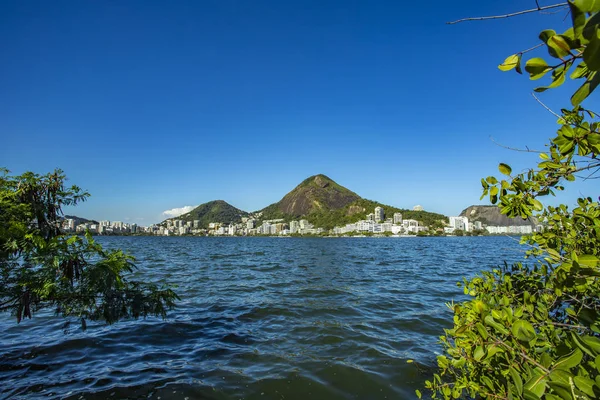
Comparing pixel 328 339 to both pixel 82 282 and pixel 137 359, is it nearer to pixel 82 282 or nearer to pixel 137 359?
pixel 137 359

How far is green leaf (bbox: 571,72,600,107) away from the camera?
0.86 metres

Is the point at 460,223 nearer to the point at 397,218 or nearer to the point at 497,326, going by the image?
the point at 397,218

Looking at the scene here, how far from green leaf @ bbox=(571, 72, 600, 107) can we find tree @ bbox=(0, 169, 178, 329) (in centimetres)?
509

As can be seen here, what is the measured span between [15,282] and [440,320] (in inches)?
398

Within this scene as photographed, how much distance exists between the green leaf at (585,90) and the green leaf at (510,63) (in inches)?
16.2

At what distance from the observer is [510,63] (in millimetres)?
1297

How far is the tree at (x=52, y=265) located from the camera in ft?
12.7

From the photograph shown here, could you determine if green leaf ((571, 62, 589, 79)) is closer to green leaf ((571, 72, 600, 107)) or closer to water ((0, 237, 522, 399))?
green leaf ((571, 72, 600, 107))

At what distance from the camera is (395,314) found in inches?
380

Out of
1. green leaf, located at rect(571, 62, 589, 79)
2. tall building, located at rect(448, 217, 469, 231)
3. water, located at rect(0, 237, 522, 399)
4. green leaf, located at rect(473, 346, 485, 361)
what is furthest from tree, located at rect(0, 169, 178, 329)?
tall building, located at rect(448, 217, 469, 231)

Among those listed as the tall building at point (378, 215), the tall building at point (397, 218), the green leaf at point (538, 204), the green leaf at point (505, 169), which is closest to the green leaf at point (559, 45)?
the green leaf at point (505, 169)

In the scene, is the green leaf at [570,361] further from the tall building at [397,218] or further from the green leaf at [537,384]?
the tall building at [397,218]

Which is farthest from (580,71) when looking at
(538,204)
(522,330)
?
(538,204)

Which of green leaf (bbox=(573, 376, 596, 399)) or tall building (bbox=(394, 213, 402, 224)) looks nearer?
green leaf (bbox=(573, 376, 596, 399))
